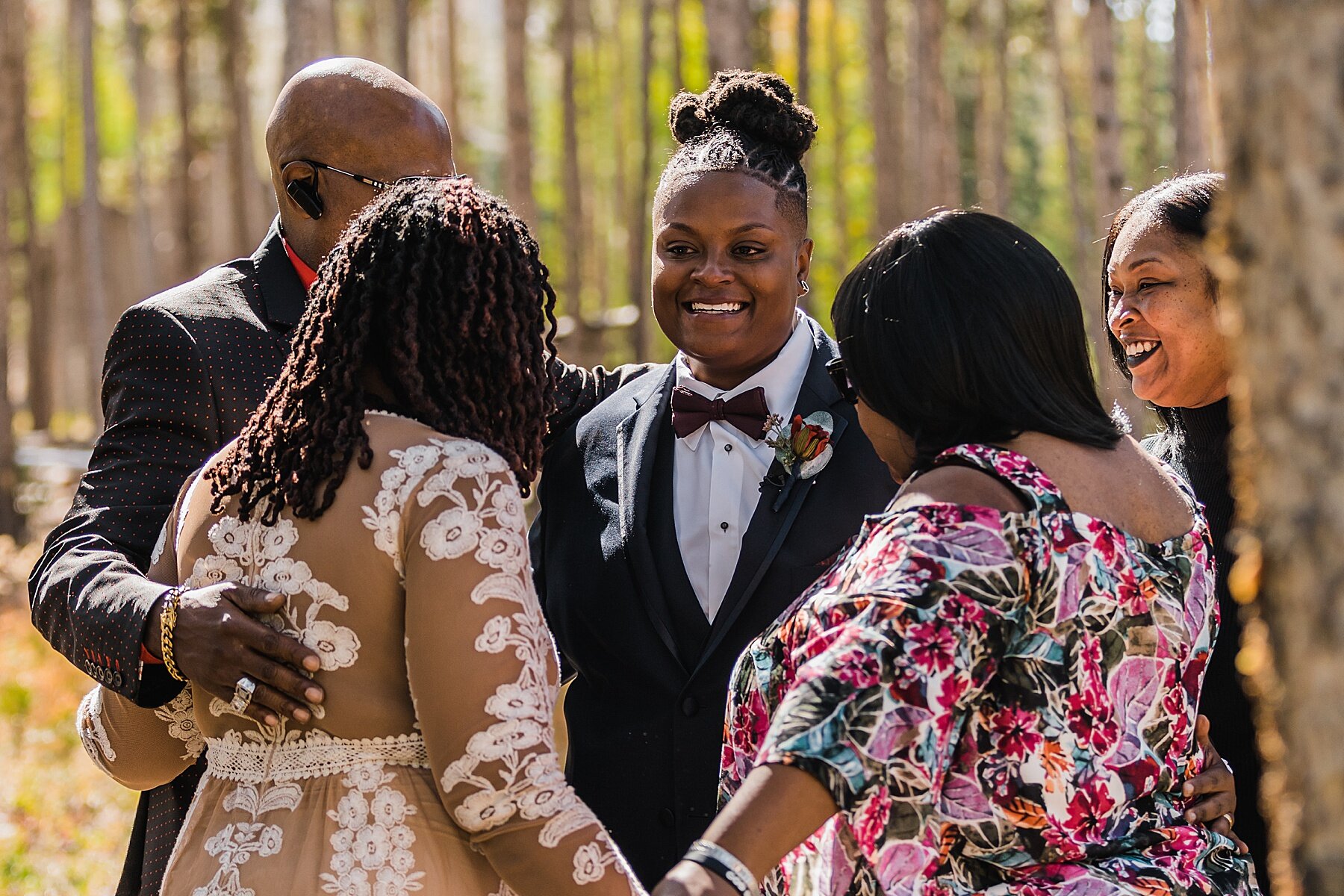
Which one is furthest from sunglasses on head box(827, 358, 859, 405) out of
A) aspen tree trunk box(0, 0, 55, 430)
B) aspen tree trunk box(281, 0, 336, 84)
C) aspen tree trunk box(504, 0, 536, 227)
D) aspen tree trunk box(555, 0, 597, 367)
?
aspen tree trunk box(0, 0, 55, 430)

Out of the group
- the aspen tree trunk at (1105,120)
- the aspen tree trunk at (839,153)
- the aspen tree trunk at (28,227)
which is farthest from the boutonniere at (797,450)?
the aspen tree trunk at (839,153)

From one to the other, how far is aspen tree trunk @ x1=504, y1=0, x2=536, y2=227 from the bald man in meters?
7.28

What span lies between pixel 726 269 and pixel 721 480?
0.56 m

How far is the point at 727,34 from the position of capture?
28.7 feet

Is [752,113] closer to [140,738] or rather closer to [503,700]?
[503,700]

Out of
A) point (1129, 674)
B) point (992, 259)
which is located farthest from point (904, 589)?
point (992, 259)

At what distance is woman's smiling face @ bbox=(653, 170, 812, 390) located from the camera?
3564 mm

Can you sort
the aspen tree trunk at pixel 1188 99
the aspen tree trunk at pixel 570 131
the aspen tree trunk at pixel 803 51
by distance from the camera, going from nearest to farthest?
the aspen tree trunk at pixel 1188 99, the aspen tree trunk at pixel 803 51, the aspen tree trunk at pixel 570 131

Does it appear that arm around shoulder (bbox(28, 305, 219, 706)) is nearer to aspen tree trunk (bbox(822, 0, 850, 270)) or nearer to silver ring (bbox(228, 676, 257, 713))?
silver ring (bbox(228, 676, 257, 713))

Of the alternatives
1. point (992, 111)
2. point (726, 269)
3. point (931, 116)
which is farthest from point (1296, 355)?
point (992, 111)

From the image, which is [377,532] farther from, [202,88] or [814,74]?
[202,88]

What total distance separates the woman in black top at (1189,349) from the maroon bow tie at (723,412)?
915mm

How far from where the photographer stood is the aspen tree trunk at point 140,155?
21.8 meters

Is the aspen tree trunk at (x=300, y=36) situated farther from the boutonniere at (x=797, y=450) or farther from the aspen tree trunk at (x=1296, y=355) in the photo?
the aspen tree trunk at (x=1296, y=355)
